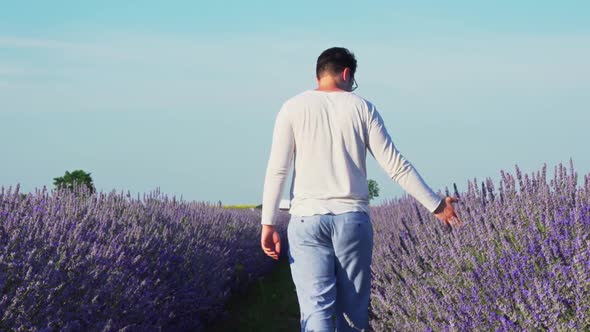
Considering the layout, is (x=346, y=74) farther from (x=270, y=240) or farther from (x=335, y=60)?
(x=270, y=240)

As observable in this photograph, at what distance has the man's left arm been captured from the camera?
13.0ft

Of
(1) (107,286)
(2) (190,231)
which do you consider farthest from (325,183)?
(2) (190,231)

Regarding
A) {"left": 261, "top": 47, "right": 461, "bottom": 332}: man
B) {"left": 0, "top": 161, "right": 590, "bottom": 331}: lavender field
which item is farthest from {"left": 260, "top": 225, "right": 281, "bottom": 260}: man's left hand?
{"left": 0, "top": 161, "right": 590, "bottom": 331}: lavender field

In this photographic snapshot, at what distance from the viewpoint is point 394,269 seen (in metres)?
5.11

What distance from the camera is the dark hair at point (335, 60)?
158 inches

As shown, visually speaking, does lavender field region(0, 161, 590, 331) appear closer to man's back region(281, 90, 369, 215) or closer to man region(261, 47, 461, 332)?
man region(261, 47, 461, 332)

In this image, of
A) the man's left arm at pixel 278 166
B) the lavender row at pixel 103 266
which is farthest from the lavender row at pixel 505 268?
the lavender row at pixel 103 266

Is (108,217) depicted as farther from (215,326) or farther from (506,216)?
(506,216)

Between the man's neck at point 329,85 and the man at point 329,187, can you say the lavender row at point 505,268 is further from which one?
the man's neck at point 329,85

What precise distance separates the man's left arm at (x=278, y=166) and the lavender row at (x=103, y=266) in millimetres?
984

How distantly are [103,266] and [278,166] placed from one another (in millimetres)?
1162

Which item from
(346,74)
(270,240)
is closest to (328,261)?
(270,240)

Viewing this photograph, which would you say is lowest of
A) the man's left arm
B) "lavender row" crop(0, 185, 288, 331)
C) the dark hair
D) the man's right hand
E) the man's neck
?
"lavender row" crop(0, 185, 288, 331)

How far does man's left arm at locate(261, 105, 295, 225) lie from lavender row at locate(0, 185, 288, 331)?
98 cm
